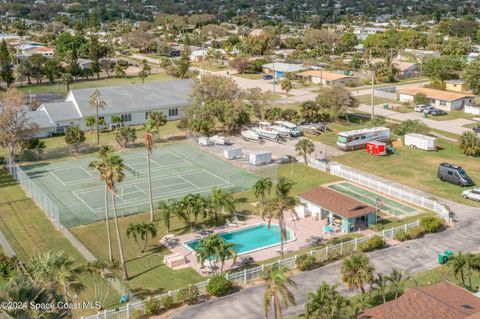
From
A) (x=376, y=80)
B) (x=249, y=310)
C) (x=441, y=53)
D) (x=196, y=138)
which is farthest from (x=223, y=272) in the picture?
(x=441, y=53)

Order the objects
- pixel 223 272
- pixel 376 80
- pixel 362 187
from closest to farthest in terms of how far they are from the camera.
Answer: pixel 223 272
pixel 362 187
pixel 376 80

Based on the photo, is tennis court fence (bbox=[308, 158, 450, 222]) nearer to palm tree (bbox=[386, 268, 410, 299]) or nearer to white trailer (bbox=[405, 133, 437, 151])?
white trailer (bbox=[405, 133, 437, 151])

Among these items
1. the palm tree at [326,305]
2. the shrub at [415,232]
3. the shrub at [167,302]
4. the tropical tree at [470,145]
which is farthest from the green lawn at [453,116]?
the palm tree at [326,305]

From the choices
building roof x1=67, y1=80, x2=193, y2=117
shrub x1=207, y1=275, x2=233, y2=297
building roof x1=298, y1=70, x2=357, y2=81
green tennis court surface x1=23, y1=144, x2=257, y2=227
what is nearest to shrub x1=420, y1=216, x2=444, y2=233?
green tennis court surface x1=23, y1=144, x2=257, y2=227

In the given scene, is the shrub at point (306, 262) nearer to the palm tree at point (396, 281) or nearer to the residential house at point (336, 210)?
the palm tree at point (396, 281)

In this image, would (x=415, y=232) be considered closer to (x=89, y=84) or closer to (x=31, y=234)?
(x=31, y=234)

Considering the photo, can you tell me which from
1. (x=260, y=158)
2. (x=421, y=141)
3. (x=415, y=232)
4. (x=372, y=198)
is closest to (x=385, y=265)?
(x=415, y=232)

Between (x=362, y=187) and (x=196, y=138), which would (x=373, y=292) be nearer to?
(x=362, y=187)
